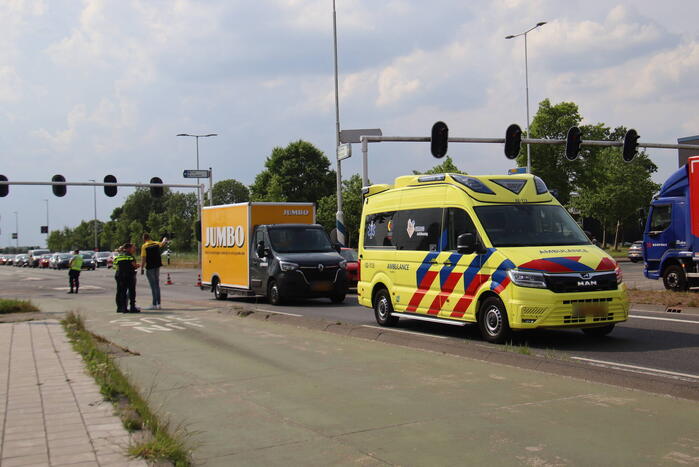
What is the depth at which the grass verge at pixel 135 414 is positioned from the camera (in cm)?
505

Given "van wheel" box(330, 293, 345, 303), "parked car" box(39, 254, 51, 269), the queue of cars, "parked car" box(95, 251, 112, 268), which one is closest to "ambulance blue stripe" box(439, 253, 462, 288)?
"van wheel" box(330, 293, 345, 303)

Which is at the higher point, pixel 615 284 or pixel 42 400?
pixel 615 284

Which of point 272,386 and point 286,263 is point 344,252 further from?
point 272,386

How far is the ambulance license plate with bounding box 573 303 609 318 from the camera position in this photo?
10031 mm

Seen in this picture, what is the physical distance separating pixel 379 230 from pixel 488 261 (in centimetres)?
349

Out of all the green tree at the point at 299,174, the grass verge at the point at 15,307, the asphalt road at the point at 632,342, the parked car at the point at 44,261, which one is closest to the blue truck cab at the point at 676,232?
the asphalt road at the point at 632,342

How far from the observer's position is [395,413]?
647 centimetres

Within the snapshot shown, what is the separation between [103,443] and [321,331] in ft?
24.0

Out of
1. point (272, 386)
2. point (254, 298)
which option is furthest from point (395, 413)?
point (254, 298)

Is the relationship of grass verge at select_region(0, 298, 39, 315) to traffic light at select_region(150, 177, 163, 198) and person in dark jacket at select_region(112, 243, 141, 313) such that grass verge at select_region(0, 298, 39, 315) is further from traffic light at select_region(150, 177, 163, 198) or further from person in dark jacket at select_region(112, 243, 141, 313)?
traffic light at select_region(150, 177, 163, 198)

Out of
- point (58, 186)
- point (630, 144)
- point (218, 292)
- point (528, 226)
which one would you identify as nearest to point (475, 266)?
point (528, 226)

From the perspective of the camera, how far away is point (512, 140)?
2375 centimetres

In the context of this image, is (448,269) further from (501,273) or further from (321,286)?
(321,286)

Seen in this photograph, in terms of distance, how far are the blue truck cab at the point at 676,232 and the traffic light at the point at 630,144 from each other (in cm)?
432
